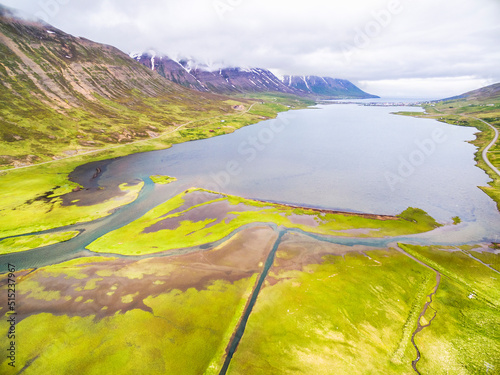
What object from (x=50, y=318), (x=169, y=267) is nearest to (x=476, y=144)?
(x=169, y=267)

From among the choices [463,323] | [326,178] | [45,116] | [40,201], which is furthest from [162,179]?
[45,116]

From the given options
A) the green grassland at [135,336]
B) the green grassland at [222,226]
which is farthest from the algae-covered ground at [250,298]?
the green grassland at [222,226]

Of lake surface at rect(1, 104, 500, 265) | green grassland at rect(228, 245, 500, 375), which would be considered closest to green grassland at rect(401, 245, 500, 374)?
green grassland at rect(228, 245, 500, 375)

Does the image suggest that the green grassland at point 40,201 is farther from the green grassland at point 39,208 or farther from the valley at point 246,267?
the valley at point 246,267

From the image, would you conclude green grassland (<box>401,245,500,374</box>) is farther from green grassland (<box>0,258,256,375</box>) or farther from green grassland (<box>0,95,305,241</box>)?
green grassland (<box>0,95,305,241</box>)

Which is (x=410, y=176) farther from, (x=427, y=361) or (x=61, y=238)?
(x=61, y=238)

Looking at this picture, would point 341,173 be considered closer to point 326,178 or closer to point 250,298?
point 326,178
